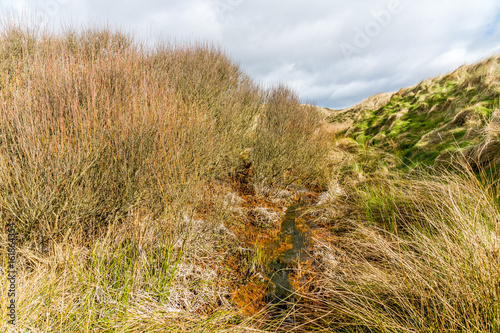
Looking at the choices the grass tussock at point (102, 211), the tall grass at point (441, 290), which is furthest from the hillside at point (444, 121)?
the grass tussock at point (102, 211)

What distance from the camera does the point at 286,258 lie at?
3.56m

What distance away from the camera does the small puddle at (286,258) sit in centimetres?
273

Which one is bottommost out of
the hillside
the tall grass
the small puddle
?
the small puddle

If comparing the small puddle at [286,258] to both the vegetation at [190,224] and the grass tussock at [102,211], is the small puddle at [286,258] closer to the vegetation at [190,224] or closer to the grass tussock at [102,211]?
the vegetation at [190,224]

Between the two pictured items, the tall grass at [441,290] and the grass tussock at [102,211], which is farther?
the grass tussock at [102,211]

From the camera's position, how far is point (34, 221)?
6.86 ft

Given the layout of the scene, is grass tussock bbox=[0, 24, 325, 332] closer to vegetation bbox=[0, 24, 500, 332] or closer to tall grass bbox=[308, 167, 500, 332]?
vegetation bbox=[0, 24, 500, 332]

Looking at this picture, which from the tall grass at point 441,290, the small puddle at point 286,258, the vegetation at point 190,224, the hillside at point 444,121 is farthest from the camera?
the hillside at point 444,121

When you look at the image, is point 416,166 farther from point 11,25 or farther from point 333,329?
point 11,25

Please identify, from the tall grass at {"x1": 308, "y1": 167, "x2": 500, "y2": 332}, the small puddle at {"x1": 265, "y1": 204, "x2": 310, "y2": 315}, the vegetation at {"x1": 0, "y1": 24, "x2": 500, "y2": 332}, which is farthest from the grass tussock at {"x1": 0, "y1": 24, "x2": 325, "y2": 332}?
the tall grass at {"x1": 308, "y1": 167, "x2": 500, "y2": 332}

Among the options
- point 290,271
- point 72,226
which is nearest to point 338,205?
point 290,271

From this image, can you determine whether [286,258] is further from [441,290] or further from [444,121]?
[444,121]

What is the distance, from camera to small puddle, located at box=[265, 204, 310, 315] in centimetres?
273

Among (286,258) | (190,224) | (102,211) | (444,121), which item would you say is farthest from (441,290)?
(444,121)
